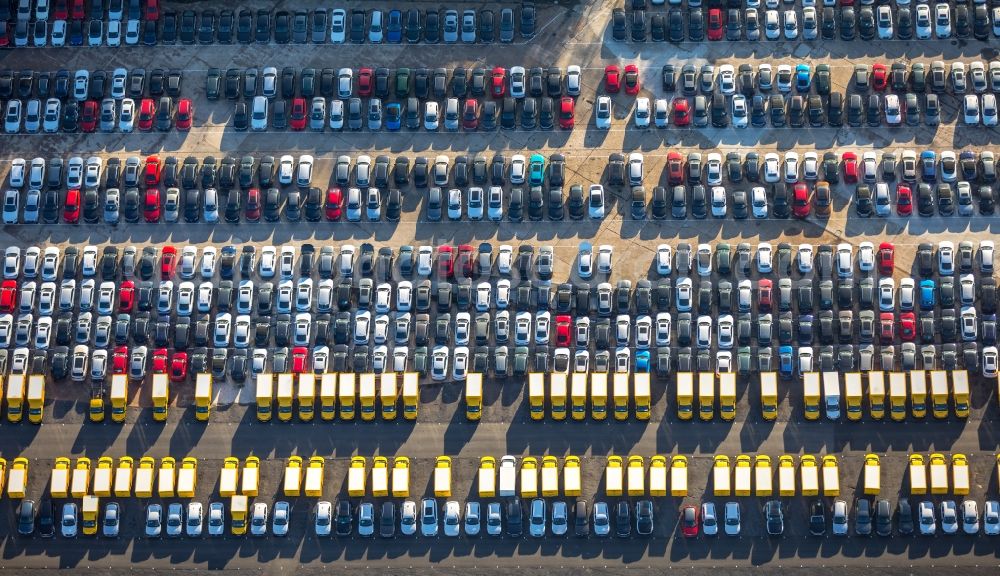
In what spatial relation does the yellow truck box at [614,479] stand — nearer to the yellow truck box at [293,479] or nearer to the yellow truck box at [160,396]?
the yellow truck box at [293,479]

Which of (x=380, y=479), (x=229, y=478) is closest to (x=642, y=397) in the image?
(x=380, y=479)

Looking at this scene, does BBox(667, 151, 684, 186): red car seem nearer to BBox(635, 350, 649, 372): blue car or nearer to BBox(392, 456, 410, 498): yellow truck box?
BBox(635, 350, 649, 372): blue car

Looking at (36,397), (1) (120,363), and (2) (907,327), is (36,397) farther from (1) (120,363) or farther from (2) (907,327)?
(2) (907,327)

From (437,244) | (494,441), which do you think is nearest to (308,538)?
(494,441)

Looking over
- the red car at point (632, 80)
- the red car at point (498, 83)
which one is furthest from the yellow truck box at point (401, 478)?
the red car at point (632, 80)

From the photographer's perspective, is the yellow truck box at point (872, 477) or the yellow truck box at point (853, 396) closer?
the yellow truck box at point (872, 477)

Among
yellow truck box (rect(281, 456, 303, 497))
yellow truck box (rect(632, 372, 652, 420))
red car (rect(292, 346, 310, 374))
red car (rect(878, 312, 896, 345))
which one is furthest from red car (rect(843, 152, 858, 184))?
yellow truck box (rect(281, 456, 303, 497))
